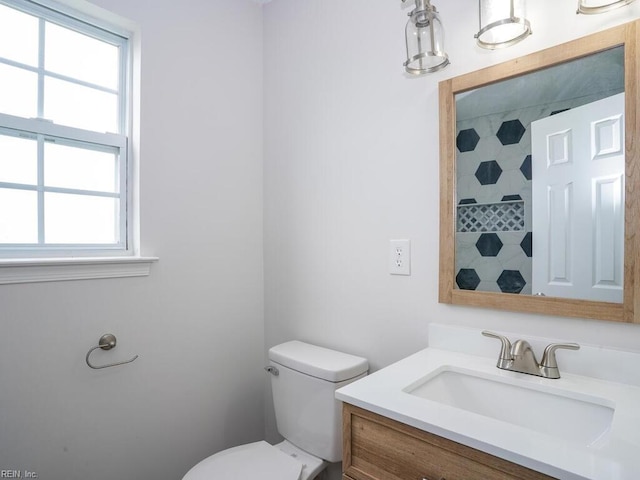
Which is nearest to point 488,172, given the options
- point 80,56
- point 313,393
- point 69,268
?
point 313,393

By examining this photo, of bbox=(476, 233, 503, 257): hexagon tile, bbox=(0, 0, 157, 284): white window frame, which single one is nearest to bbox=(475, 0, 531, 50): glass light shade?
bbox=(476, 233, 503, 257): hexagon tile

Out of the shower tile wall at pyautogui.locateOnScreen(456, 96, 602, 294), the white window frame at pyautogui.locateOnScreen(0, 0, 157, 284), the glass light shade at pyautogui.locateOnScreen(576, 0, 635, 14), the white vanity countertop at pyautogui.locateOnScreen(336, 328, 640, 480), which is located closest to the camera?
the white vanity countertop at pyautogui.locateOnScreen(336, 328, 640, 480)

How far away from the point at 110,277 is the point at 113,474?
29.5 inches

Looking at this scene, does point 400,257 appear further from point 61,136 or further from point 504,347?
point 61,136

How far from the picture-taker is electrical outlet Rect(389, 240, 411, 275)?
1347 millimetres

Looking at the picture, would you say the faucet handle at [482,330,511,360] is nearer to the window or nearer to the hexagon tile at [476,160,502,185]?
the hexagon tile at [476,160,502,185]

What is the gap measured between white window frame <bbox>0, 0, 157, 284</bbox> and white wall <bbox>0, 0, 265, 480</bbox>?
1.8 inches

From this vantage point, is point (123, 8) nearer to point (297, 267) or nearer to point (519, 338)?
point (297, 267)

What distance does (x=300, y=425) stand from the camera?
1.43m

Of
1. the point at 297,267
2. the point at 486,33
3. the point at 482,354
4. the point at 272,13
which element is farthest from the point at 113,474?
the point at 272,13

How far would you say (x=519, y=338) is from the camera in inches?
43.1

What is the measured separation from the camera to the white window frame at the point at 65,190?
1224 mm

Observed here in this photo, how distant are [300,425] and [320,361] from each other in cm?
27

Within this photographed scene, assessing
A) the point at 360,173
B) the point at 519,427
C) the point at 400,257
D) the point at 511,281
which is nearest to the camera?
the point at 519,427
